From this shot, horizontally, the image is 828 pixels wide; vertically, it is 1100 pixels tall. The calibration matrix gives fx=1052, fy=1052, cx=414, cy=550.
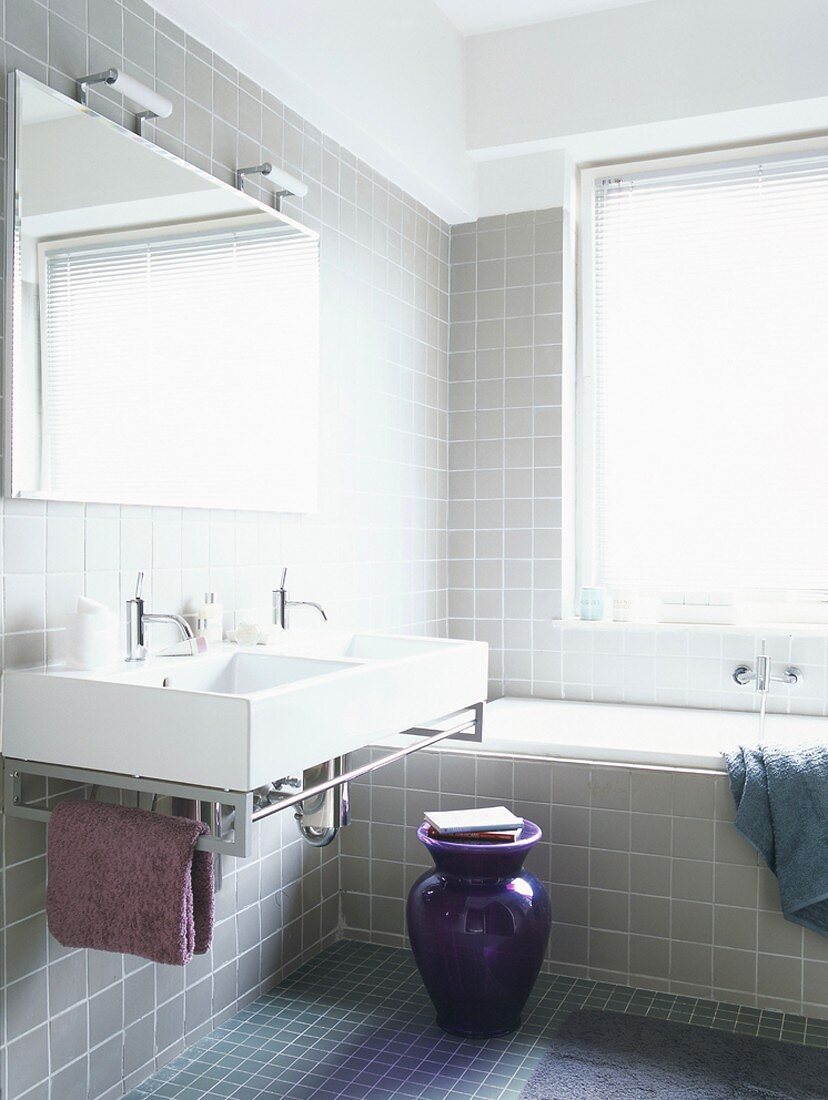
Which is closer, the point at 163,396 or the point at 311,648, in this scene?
the point at 163,396

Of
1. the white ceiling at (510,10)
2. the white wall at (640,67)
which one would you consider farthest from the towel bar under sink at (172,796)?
the white ceiling at (510,10)

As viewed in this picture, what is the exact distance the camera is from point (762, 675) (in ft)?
11.9

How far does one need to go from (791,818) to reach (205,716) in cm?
161

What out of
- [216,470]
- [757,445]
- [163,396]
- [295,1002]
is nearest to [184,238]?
[163,396]

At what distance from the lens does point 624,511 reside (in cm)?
411

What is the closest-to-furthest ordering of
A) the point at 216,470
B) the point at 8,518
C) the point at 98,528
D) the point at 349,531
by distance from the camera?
the point at 8,518 < the point at 98,528 < the point at 216,470 < the point at 349,531

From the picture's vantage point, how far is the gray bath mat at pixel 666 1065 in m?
2.31

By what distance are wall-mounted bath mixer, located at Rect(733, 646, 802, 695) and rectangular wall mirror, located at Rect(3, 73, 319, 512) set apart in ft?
5.55

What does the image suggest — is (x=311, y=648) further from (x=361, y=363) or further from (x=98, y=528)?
(x=361, y=363)

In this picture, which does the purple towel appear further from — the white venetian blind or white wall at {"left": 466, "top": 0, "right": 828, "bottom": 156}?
white wall at {"left": 466, "top": 0, "right": 828, "bottom": 156}

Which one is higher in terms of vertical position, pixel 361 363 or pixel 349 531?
pixel 361 363

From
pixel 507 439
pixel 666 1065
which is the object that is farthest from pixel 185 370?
pixel 666 1065

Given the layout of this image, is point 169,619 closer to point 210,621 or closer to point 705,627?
point 210,621

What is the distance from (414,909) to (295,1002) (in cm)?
46
